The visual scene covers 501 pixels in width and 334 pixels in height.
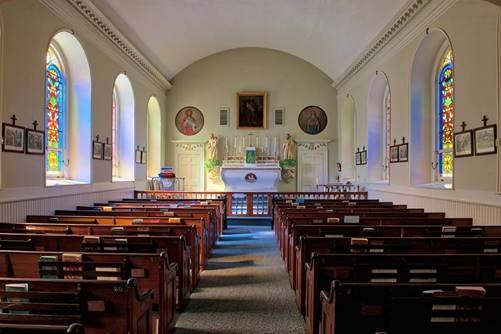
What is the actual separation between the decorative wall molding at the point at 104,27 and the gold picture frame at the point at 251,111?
3714 mm

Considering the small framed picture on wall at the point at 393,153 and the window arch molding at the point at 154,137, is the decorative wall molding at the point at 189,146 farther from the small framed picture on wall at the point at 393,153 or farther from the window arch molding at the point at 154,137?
the small framed picture on wall at the point at 393,153

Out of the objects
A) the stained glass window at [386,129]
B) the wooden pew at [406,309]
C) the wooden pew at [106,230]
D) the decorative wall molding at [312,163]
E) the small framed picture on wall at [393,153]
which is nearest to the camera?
the wooden pew at [406,309]

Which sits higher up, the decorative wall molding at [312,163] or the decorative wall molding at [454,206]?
the decorative wall molding at [312,163]

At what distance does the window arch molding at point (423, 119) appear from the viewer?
842 cm

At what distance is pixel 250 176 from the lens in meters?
14.0

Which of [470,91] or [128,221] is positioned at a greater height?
[470,91]

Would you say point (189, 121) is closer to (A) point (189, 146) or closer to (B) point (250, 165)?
(A) point (189, 146)

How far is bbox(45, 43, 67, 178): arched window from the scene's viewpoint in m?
7.91

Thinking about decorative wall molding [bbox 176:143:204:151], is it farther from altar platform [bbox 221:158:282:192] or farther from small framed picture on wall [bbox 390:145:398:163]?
small framed picture on wall [bbox 390:145:398:163]

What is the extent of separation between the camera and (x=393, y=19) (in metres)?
8.79

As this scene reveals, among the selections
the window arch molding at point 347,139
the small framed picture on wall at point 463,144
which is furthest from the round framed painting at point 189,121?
the small framed picture on wall at point 463,144

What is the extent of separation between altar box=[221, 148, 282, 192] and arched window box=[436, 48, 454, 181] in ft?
21.3

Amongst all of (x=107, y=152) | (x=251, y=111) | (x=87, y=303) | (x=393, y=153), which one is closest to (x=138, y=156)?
(x=107, y=152)

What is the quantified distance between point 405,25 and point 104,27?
6787 mm
